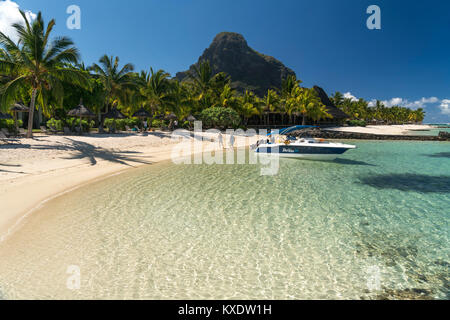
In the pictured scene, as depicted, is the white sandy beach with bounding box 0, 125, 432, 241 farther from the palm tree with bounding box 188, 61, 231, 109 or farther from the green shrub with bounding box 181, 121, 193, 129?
the palm tree with bounding box 188, 61, 231, 109

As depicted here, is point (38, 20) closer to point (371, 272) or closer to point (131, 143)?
point (131, 143)

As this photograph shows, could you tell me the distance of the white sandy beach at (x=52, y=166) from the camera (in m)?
7.38

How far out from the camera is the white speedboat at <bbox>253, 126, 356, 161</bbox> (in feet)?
55.3

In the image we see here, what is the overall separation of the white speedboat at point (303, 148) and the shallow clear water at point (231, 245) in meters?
6.79

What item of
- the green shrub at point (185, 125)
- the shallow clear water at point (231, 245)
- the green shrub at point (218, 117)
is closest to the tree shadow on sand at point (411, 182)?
the shallow clear water at point (231, 245)

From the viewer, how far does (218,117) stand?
37.7 meters

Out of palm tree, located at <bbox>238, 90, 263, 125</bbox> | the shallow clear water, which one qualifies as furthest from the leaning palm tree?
palm tree, located at <bbox>238, 90, 263, 125</bbox>

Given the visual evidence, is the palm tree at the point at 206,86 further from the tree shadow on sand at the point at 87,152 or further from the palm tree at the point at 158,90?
the tree shadow on sand at the point at 87,152

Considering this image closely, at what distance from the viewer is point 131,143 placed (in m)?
22.2

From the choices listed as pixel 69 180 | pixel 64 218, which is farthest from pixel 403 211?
pixel 69 180

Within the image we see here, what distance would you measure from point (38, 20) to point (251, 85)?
114 m

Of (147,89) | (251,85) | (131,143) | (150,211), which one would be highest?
(251,85)

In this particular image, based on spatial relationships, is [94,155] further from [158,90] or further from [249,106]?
[249,106]

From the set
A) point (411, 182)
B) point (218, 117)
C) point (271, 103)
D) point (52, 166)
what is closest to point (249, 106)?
point (271, 103)
